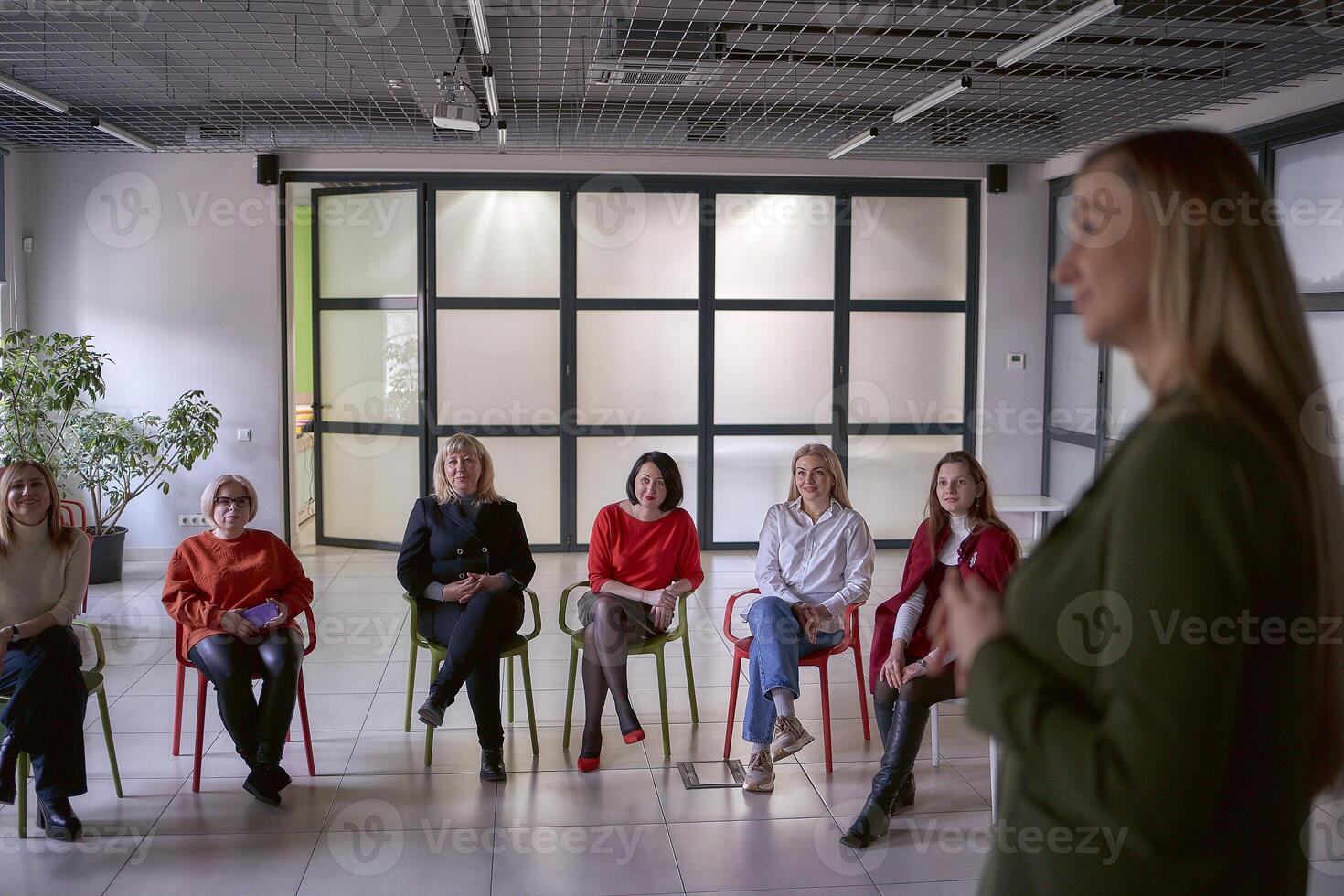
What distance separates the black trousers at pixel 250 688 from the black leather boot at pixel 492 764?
0.71 m

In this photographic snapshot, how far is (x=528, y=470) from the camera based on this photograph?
836 cm

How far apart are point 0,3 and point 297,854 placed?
383 cm

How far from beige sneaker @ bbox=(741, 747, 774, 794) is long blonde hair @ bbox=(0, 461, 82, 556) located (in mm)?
2516

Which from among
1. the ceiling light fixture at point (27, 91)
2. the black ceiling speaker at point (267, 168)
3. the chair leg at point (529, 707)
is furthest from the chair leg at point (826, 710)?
the black ceiling speaker at point (267, 168)

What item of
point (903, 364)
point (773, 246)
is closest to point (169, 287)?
point (773, 246)

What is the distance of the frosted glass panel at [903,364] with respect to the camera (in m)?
8.50

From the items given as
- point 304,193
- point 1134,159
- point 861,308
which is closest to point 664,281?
point 861,308

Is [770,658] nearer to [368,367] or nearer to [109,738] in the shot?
[109,738]

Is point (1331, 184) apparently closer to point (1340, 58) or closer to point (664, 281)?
point (1340, 58)

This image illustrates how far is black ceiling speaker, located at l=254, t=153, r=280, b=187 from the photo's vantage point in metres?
7.76

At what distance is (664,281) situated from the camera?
8297 millimetres

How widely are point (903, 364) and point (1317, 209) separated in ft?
10.8

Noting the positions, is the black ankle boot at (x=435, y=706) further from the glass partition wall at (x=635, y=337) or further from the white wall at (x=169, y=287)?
the white wall at (x=169, y=287)

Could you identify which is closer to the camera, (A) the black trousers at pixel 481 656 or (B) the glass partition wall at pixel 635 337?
(A) the black trousers at pixel 481 656
